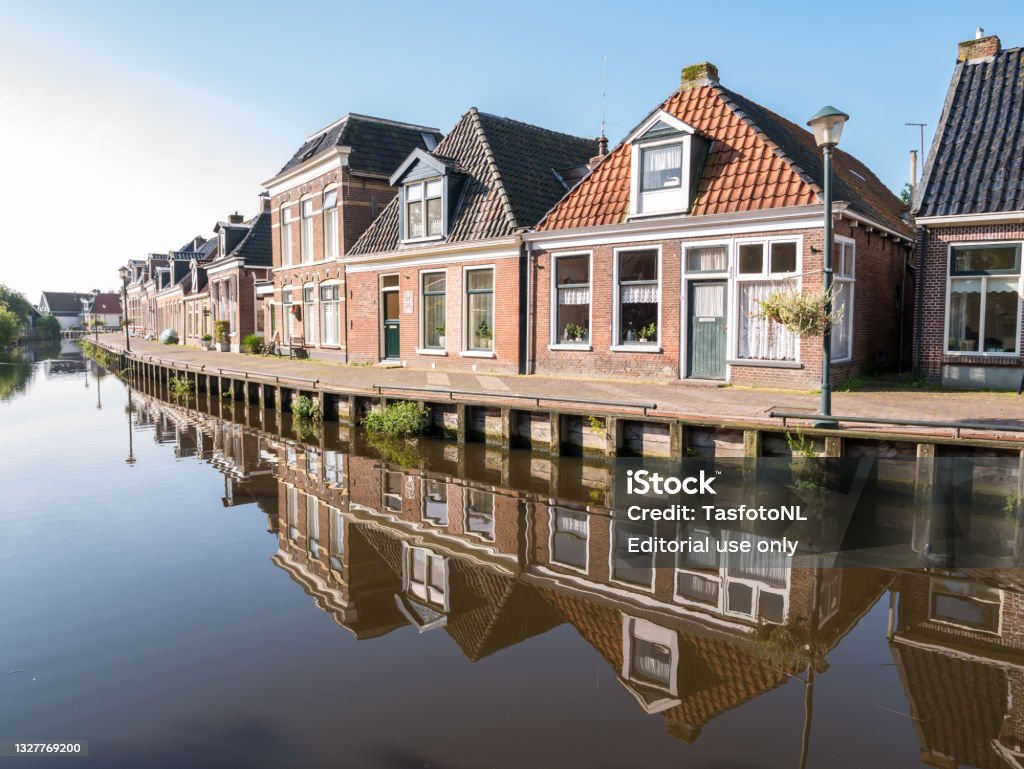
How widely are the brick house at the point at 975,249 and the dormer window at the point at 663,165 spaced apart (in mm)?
4504

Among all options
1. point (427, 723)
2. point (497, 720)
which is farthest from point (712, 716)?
point (427, 723)

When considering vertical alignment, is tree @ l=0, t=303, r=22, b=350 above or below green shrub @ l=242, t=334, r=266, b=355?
above

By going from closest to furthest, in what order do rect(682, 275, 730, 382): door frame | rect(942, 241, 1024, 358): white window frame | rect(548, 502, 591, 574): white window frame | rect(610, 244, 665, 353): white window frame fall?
rect(548, 502, 591, 574): white window frame < rect(942, 241, 1024, 358): white window frame < rect(682, 275, 730, 382): door frame < rect(610, 244, 665, 353): white window frame

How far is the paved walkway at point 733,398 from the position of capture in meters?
10.6

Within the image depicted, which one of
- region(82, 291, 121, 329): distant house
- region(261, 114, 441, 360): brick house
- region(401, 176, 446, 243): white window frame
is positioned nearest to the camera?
region(401, 176, 446, 243): white window frame

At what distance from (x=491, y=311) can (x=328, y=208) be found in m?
9.88

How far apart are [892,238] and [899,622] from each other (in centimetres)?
1302

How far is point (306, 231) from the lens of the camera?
27328 millimetres

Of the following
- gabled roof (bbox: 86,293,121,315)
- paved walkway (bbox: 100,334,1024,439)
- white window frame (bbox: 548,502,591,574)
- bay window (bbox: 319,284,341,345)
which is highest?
gabled roof (bbox: 86,293,121,315)

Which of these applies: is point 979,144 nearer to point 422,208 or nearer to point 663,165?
point 663,165

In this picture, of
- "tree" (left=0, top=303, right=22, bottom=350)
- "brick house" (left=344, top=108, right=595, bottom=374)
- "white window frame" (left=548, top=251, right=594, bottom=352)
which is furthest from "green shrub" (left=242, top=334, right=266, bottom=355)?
"tree" (left=0, top=303, right=22, bottom=350)

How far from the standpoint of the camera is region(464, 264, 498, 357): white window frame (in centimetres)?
1878

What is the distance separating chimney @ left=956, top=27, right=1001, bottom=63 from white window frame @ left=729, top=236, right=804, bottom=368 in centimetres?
716

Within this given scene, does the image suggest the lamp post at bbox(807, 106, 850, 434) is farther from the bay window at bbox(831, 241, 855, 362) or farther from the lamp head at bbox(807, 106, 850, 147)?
the bay window at bbox(831, 241, 855, 362)
